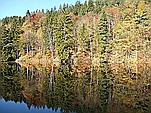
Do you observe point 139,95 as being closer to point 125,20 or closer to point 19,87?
point 19,87

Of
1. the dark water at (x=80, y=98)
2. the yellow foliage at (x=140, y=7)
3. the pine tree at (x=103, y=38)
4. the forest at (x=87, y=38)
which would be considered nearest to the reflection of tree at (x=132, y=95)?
the dark water at (x=80, y=98)

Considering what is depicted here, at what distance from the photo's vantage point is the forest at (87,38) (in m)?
51.5

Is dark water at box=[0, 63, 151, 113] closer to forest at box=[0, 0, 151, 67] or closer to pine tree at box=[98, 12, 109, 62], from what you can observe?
forest at box=[0, 0, 151, 67]

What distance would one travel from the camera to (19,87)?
2555 centimetres

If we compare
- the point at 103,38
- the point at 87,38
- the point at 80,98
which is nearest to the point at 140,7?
the point at 103,38

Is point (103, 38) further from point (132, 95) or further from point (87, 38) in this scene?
point (132, 95)

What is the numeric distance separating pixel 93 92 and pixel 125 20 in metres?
36.0

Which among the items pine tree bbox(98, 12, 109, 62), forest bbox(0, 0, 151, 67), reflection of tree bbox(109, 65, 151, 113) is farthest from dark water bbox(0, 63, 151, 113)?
pine tree bbox(98, 12, 109, 62)

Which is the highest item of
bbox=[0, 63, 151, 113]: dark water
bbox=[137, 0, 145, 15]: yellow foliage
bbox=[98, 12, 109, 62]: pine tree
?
bbox=[137, 0, 145, 15]: yellow foliage

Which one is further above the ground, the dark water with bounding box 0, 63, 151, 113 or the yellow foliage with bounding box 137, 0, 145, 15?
the yellow foliage with bounding box 137, 0, 145, 15

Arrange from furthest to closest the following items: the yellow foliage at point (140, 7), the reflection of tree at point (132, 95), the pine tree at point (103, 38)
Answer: the pine tree at point (103, 38) < the yellow foliage at point (140, 7) < the reflection of tree at point (132, 95)

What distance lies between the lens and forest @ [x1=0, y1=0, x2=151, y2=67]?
51500mm

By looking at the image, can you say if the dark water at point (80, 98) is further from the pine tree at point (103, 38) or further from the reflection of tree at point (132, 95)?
the pine tree at point (103, 38)

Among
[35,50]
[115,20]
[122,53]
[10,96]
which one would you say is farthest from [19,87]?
[35,50]
